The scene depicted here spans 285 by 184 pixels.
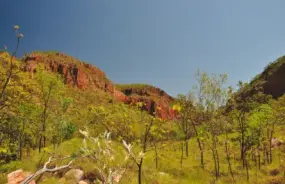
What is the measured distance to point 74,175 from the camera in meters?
14.8

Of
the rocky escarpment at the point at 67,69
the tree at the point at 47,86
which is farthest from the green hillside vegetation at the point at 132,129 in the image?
the rocky escarpment at the point at 67,69

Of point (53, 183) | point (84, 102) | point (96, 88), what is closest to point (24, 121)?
point (53, 183)

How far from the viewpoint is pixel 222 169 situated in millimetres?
22094

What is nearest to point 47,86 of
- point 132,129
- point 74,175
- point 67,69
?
point 74,175

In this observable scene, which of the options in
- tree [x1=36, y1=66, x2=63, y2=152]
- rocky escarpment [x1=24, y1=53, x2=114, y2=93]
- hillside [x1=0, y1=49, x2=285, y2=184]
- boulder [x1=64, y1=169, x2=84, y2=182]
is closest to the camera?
hillside [x1=0, y1=49, x2=285, y2=184]

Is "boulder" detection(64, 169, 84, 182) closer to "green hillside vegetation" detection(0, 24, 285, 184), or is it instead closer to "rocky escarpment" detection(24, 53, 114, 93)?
"green hillside vegetation" detection(0, 24, 285, 184)

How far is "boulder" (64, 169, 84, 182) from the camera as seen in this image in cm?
1453

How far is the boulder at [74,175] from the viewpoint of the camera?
1453 cm

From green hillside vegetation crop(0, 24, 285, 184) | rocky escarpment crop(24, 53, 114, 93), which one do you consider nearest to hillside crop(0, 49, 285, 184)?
green hillside vegetation crop(0, 24, 285, 184)

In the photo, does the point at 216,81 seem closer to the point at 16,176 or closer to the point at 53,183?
the point at 53,183

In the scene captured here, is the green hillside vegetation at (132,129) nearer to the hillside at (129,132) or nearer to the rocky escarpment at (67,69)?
the hillside at (129,132)

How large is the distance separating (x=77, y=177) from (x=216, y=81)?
1167 centimetres

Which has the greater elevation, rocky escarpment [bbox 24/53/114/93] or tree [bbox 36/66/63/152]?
rocky escarpment [bbox 24/53/114/93]

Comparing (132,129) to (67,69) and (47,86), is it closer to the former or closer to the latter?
(47,86)
